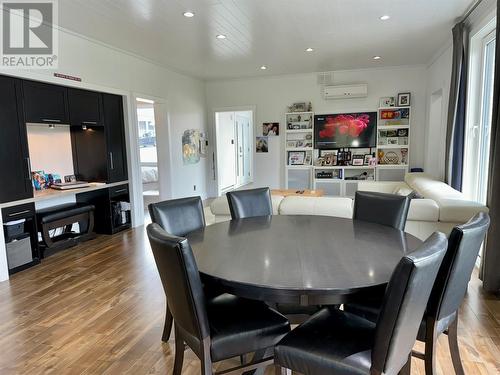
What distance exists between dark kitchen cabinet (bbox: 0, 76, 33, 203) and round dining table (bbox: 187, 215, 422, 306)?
8.28 ft

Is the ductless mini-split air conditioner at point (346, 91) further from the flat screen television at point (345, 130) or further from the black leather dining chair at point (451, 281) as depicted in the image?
the black leather dining chair at point (451, 281)

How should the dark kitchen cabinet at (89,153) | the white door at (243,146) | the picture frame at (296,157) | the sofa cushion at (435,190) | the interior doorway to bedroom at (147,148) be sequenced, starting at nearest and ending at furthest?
the sofa cushion at (435,190) → the dark kitchen cabinet at (89,153) → the picture frame at (296,157) → the interior doorway to bedroom at (147,148) → the white door at (243,146)

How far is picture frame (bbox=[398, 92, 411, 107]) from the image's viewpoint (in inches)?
257

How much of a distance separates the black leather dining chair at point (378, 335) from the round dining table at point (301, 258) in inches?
6.4

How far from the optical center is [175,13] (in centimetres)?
358

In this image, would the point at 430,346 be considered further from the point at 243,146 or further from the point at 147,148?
the point at 147,148

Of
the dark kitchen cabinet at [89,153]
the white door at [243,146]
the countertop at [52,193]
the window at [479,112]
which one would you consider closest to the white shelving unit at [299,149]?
the white door at [243,146]

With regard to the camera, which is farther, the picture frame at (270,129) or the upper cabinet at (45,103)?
the picture frame at (270,129)

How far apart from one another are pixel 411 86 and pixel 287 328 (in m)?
6.36

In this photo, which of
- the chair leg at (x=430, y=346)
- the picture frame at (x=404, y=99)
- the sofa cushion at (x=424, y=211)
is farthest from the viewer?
the picture frame at (x=404, y=99)

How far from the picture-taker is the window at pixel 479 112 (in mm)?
3631

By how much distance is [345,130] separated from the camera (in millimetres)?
6945

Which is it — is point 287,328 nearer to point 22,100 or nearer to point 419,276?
point 419,276

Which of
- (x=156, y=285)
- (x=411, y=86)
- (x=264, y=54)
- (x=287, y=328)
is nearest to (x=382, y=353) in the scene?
(x=287, y=328)
